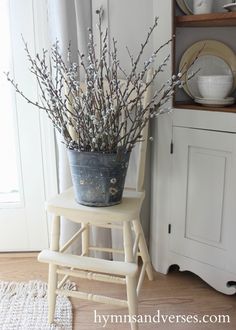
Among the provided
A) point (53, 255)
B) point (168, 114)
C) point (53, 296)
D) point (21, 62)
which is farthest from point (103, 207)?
point (21, 62)

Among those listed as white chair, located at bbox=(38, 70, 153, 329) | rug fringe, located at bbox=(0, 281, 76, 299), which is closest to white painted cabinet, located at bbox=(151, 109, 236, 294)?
white chair, located at bbox=(38, 70, 153, 329)

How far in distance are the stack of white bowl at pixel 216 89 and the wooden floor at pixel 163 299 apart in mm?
836

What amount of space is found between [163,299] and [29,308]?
574 millimetres

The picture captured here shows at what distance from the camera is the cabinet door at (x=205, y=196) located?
1.35 m

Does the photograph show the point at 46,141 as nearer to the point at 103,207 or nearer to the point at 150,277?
the point at 103,207

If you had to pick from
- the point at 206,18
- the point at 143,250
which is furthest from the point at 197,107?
the point at 143,250

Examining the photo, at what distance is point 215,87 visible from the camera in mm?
1363

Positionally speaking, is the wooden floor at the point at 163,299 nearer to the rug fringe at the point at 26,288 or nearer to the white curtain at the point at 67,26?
the rug fringe at the point at 26,288

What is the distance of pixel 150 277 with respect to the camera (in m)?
1.59

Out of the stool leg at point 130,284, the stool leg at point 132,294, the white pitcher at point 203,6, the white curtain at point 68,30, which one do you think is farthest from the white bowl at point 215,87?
the stool leg at point 132,294

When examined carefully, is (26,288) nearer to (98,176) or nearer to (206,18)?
(98,176)

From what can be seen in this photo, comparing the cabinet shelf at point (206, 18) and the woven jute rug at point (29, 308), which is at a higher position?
the cabinet shelf at point (206, 18)

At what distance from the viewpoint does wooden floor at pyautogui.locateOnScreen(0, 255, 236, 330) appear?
1317 mm

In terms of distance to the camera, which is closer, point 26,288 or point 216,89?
point 216,89
